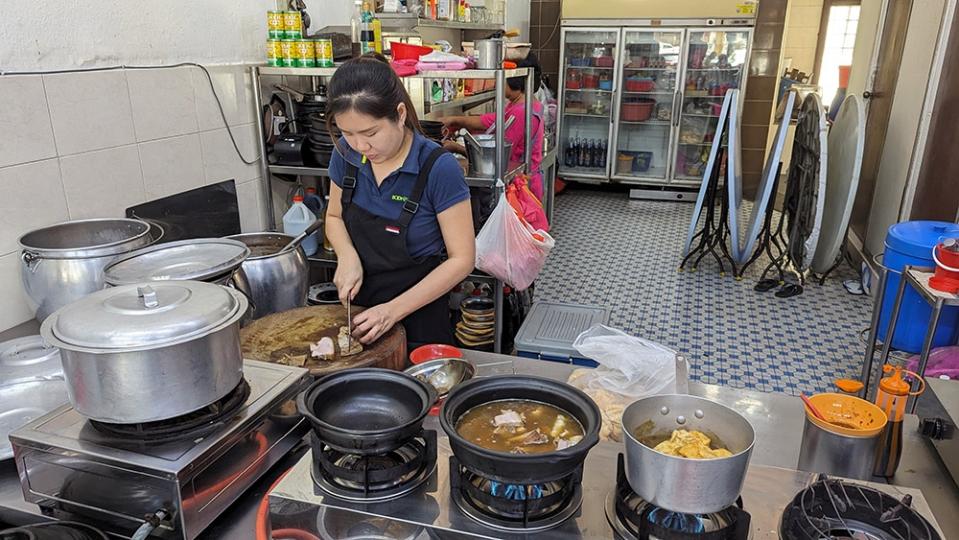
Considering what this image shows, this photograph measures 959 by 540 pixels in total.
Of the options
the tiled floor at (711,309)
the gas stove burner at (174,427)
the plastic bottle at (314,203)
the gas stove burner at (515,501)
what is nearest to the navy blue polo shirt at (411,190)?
the gas stove burner at (174,427)

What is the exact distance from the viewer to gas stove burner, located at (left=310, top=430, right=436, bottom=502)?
985 mm

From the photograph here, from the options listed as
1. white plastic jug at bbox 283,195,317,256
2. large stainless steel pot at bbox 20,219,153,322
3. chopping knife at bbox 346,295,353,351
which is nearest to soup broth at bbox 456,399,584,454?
chopping knife at bbox 346,295,353,351

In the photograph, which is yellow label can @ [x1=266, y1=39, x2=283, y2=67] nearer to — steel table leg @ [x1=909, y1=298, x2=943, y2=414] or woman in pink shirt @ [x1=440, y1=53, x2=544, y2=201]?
woman in pink shirt @ [x1=440, y1=53, x2=544, y2=201]

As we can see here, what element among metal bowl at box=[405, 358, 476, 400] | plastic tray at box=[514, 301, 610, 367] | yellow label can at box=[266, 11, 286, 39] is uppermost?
yellow label can at box=[266, 11, 286, 39]

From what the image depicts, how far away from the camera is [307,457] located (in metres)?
1.09

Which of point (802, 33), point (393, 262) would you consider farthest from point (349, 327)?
point (802, 33)

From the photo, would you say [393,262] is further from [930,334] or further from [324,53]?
[930,334]

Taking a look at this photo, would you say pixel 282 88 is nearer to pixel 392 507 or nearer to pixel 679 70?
pixel 392 507

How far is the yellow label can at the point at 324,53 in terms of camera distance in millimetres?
2969

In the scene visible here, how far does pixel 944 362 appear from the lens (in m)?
2.85

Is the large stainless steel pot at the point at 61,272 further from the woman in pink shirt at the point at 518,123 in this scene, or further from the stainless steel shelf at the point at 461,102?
the stainless steel shelf at the point at 461,102

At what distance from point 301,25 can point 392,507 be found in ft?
8.30

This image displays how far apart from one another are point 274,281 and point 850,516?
1584 millimetres

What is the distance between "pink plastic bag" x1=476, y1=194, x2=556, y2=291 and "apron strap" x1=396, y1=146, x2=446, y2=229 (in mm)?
1137
